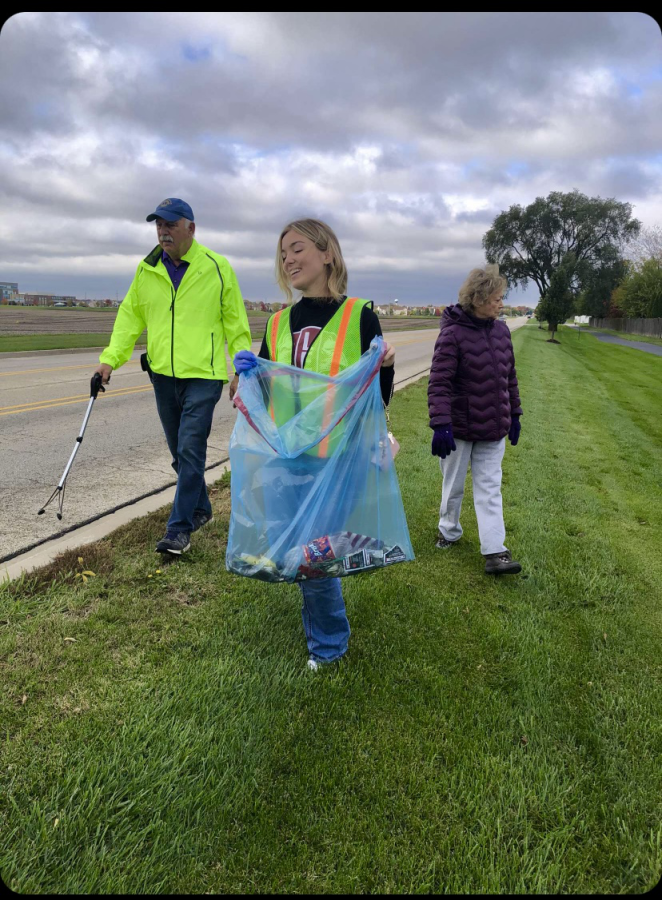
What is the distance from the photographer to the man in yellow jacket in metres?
3.62

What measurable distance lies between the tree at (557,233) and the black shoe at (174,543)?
49.0m

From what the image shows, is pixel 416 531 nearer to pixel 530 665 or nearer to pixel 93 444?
pixel 530 665

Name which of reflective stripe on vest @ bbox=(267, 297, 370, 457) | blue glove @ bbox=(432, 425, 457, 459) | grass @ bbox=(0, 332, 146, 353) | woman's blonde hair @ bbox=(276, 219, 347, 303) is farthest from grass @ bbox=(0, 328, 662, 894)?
grass @ bbox=(0, 332, 146, 353)

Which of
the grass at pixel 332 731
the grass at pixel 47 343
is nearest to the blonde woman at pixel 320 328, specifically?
the grass at pixel 332 731

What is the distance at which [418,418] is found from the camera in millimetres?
8758

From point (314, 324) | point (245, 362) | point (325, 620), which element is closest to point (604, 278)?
point (314, 324)

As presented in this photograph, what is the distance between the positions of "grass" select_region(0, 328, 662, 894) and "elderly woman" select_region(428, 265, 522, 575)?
39 centimetres

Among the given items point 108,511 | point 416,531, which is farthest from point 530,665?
point 108,511

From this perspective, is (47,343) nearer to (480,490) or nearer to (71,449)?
(71,449)

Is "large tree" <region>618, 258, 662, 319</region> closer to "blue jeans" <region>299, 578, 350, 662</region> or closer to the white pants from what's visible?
the white pants

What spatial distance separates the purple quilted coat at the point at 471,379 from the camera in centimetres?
368

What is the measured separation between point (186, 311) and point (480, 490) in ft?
7.44

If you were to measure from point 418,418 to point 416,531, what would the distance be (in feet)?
15.4

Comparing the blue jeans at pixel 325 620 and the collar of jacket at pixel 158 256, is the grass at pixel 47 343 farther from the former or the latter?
the blue jeans at pixel 325 620
